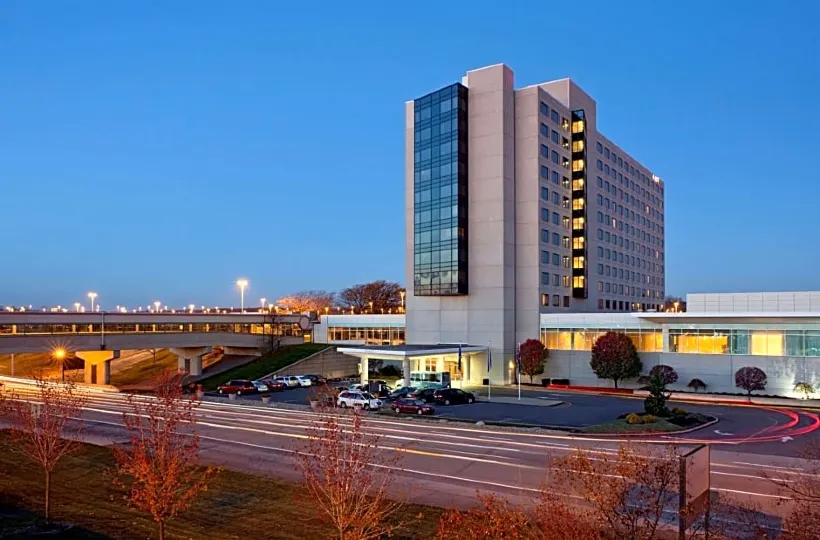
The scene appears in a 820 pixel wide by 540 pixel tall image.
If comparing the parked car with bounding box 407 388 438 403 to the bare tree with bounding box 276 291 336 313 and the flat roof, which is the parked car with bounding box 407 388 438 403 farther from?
the bare tree with bounding box 276 291 336 313

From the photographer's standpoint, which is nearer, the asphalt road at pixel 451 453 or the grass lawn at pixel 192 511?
the grass lawn at pixel 192 511

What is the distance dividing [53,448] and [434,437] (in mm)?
18786

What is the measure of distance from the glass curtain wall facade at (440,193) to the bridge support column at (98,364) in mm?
36394

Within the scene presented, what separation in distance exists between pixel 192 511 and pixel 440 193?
55.7 m

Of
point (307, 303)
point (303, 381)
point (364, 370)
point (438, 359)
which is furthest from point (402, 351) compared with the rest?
point (307, 303)

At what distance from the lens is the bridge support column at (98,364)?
73.5 m

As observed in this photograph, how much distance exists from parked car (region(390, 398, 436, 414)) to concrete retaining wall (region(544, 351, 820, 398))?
25.8m

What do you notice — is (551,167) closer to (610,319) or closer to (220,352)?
(610,319)

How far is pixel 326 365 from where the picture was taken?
80.2 metres

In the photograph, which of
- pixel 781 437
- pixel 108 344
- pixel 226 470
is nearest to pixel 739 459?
pixel 781 437

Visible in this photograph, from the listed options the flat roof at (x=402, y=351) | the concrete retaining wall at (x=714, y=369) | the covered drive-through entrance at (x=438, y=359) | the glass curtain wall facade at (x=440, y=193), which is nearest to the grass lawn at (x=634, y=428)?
the concrete retaining wall at (x=714, y=369)

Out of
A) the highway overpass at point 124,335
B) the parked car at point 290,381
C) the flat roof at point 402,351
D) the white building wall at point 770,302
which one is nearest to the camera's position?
the white building wall at point 770,302

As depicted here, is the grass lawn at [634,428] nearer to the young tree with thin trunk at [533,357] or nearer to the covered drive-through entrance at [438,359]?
the covered drive-through entrance at [438,359]

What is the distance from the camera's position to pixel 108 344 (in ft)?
228
